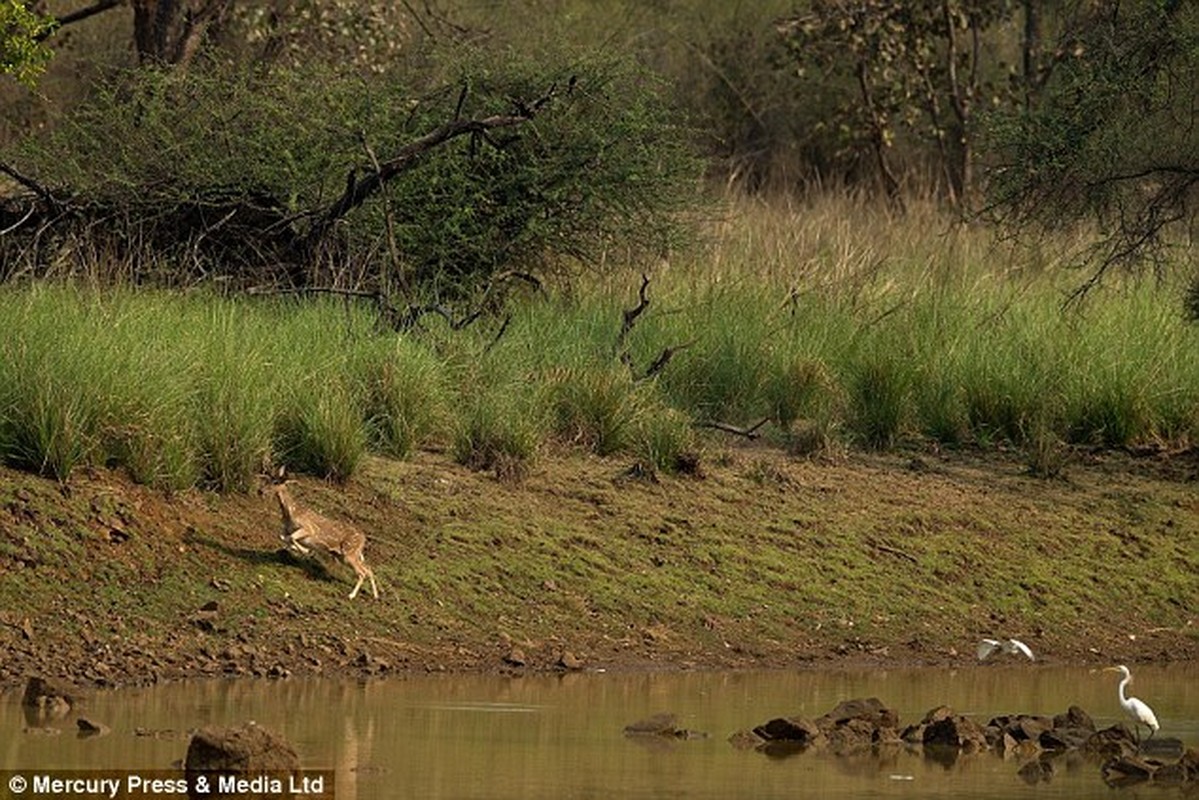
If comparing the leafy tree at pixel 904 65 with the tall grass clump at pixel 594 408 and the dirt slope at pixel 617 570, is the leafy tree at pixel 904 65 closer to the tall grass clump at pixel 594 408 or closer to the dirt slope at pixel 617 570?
the dirt slope at pixel 617 570

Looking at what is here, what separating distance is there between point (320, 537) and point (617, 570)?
1.55 m

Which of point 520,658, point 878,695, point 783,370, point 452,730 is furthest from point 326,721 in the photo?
point 783,370

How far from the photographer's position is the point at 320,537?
9531 millimetres

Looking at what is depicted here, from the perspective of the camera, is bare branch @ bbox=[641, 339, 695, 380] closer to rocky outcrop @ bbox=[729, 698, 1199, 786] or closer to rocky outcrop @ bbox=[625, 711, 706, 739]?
rocky outcrop @ bbox=[729, 698, 1199, 786]

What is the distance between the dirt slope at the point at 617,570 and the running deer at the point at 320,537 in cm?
15

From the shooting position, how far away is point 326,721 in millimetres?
7875

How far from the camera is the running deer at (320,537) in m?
9.52

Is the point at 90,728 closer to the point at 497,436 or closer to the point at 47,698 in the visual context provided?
the point at 47,698

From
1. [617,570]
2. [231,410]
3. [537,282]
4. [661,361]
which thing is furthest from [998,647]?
[537,282]

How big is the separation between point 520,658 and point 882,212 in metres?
11.9

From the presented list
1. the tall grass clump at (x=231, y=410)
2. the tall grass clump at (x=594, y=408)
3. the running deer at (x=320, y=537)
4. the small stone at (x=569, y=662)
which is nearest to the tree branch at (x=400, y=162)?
the tall grass clump at (x=594, y=408)

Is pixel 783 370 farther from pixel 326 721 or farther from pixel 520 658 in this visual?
pixel 326 721

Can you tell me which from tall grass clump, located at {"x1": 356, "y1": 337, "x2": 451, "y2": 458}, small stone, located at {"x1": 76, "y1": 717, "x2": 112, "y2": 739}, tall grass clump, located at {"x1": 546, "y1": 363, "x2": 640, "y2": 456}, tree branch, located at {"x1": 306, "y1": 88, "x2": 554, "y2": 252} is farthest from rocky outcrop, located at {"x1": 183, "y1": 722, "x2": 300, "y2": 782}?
tree branch, located at {"x1": 306, "y1": 88, "x2": 554, "y2": 252}

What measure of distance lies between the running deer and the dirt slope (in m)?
0.15
